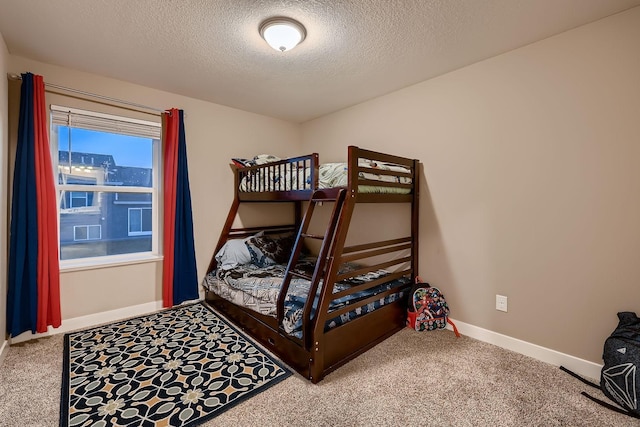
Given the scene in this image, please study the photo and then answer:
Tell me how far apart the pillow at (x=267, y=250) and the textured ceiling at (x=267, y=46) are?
1676 millimetres

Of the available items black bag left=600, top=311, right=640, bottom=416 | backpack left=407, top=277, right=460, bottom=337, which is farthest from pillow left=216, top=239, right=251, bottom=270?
black bag left=600, top=311, right=640, bottom=416

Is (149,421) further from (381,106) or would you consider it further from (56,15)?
(381,106)

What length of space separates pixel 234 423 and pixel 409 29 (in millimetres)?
2588

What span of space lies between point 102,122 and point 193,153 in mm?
830

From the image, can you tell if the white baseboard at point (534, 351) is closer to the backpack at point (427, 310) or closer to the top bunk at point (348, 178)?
the backpack at point (427, 310)

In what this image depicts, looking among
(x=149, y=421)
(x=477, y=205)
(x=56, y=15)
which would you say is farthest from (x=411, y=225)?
(x=56, y=15)

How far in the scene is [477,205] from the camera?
241cm

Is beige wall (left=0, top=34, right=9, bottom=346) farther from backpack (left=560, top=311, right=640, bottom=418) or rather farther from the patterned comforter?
backpack (left=560, top=311, right=640, bottom=418)

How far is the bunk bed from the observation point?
194 centimetres

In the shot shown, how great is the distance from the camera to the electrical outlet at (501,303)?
2276mm

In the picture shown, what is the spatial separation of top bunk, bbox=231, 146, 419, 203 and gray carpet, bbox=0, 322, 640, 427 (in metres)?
1.23

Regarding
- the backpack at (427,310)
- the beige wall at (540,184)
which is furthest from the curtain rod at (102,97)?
the backpack at (427,310)

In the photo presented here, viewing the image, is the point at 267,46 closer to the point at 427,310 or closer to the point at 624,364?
the point at 427,310

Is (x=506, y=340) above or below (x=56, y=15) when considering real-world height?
below
